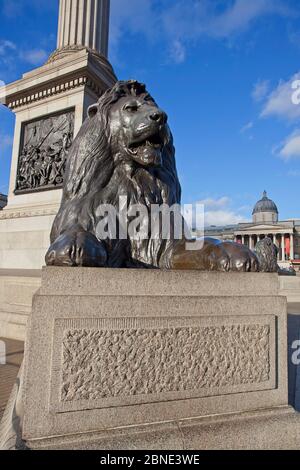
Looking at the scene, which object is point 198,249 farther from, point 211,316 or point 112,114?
point 112,114

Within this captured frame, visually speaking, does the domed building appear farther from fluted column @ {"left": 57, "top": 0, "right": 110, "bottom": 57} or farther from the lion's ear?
the lion's ear

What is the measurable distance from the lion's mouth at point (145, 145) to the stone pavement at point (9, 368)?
220 centimetres

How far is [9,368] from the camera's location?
3695 millimetres

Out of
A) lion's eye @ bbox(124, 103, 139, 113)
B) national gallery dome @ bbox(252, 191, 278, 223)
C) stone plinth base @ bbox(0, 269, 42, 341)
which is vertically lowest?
stone plinth base @ bbox(0, 269, 42, 341)

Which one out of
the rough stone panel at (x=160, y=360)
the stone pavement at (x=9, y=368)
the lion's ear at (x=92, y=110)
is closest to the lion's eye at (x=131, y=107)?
the lion's ear at (x=92, y=110)

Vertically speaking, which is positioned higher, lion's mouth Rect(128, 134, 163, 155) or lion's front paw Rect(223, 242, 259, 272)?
lion's mouth Rect(128, 134, 163, 155)

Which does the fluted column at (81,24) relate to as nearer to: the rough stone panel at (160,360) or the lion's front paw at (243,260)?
the lion's front paw at (243,260)

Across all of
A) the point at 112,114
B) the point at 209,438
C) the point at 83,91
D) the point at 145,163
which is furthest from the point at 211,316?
the point at 83,91

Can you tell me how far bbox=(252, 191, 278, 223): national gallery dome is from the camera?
91731mm

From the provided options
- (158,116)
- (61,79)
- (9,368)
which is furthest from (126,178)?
(61,79)

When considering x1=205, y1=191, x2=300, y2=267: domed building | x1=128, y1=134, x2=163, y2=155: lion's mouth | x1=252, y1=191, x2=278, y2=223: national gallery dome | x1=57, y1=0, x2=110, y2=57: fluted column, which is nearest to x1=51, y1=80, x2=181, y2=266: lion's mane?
x1=128, y1=134, x2=163, y2=155: lion's mouth

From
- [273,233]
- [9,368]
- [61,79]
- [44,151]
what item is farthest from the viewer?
[273,233]

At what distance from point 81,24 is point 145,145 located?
36.0 feet

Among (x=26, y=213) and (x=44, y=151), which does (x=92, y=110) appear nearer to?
(x=26, y=213)
